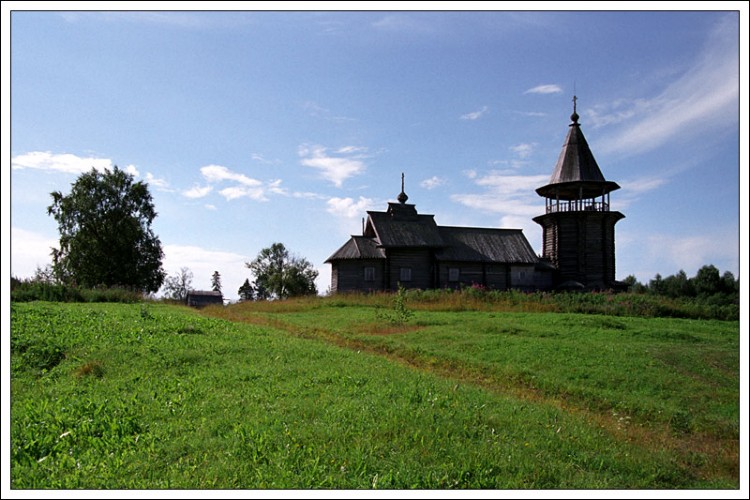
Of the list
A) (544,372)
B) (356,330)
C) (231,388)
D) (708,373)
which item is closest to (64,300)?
(356,330)

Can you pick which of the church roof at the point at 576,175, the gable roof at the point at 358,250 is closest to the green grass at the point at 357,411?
the gable roof at the point at 358,250

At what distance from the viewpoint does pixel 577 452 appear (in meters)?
7.13

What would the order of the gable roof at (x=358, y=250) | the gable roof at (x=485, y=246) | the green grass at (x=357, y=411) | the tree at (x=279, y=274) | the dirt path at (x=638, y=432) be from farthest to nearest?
the tree at (x=279, y=274) < the gable roof at (x=485, y=246) < the gable roof at (x=358, y=250) < the dirt path at (x=638, y=432) < the green grass at (x=357, y=411)

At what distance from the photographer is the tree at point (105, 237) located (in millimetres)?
44688

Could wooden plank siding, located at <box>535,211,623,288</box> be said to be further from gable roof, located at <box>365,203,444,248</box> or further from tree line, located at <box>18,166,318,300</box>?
tree line, located at <box>18,166,318,300</box>

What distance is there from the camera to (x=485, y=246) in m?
38.8

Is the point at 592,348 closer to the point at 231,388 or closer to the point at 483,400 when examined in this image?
the point at 483,400

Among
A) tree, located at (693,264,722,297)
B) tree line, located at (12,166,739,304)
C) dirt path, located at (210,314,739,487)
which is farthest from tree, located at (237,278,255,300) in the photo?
dirt path, located at (210,314,739,487)

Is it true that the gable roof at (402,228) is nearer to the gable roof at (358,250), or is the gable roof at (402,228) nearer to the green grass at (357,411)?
the gable roof at (358,250)

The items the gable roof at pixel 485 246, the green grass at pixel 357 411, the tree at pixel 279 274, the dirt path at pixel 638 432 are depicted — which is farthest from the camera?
the tree at pixel 279 274

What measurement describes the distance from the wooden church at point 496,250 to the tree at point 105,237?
59.0 ft

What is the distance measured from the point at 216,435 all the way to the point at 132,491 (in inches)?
69.2

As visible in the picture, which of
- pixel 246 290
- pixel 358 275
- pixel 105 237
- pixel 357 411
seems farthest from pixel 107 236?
pixel 357 411

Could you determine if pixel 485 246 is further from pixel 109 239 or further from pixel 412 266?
pixel 109 239
